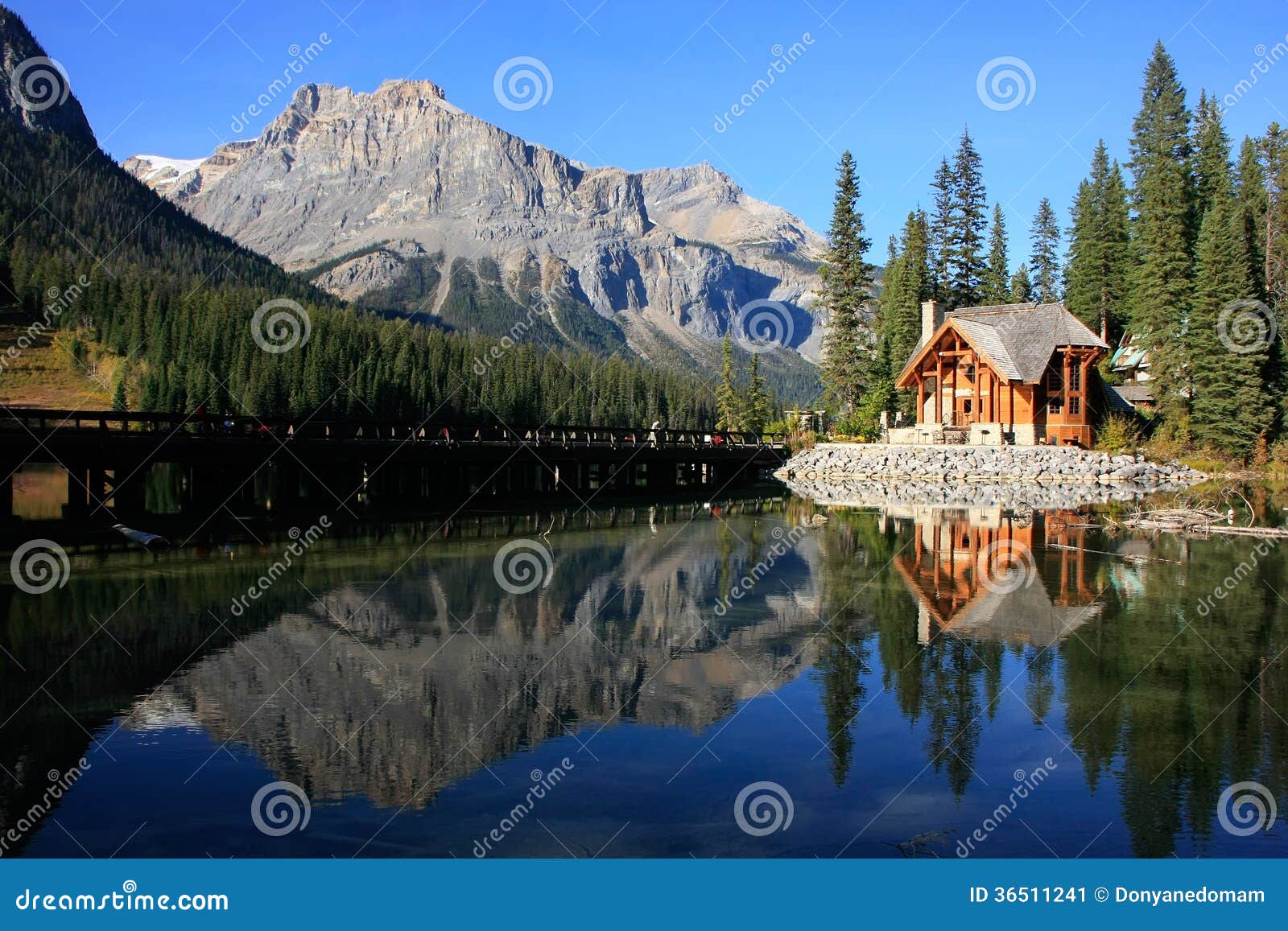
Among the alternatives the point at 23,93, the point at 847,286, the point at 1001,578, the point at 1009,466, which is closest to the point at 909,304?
the point at 847,286

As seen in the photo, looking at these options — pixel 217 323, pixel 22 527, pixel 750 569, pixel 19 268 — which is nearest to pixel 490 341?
pixel 217 323

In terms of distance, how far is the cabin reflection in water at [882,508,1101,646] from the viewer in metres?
16.6

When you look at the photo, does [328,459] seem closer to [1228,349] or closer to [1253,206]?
[1228,349]

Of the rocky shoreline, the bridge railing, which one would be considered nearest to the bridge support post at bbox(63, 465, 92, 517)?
the bridge railing

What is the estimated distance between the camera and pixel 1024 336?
53.0m

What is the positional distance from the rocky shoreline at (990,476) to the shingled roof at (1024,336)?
4356 mm

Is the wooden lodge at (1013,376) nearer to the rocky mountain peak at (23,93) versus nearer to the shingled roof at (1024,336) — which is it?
the shingled roof at (1024,336)

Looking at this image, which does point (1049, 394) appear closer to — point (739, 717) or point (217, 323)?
point (739, 717)

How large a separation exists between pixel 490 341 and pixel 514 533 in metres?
95.9

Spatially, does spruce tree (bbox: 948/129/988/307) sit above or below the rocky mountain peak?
below

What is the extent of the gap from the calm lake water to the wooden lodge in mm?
30853

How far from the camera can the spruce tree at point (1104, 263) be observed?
225 feet

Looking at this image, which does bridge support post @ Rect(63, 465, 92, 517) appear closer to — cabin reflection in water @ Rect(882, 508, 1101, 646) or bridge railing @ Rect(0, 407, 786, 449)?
bridge railing @ Rect(0, 407, 786, 449)

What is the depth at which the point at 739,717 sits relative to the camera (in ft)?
39.8
